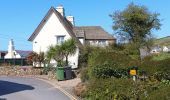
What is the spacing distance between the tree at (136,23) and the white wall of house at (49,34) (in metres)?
8.11

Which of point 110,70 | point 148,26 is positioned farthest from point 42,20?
point 110,70

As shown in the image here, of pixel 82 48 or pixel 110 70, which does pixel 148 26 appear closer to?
pixel 82 48

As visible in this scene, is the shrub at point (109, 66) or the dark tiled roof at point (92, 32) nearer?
the shrub at point (109, 66)

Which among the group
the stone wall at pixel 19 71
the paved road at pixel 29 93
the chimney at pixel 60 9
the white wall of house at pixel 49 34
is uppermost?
the chimney at pixel 60 9

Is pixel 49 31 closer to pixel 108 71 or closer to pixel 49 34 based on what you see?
pixel 49 34

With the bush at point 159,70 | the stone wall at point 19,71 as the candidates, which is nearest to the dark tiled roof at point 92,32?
the stone wall at point 19,71

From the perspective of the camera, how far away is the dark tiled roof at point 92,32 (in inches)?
2391

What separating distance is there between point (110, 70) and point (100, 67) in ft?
2.78

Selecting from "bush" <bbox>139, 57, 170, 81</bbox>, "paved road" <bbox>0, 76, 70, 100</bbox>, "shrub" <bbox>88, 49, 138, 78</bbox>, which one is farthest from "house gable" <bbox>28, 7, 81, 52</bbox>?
"bush" <bbox>139, 57, 170, 81</bbox>

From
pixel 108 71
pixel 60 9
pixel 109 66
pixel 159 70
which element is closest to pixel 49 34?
pixel 60 9

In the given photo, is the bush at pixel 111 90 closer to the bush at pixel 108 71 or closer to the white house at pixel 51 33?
the bush at pixel 108 71

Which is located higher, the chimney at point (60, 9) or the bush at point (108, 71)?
the chimney at point (60, 9)

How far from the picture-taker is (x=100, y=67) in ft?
84.0

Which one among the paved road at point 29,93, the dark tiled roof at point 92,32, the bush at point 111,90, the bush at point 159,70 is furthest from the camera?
the dark tiled roof at point 92,32
